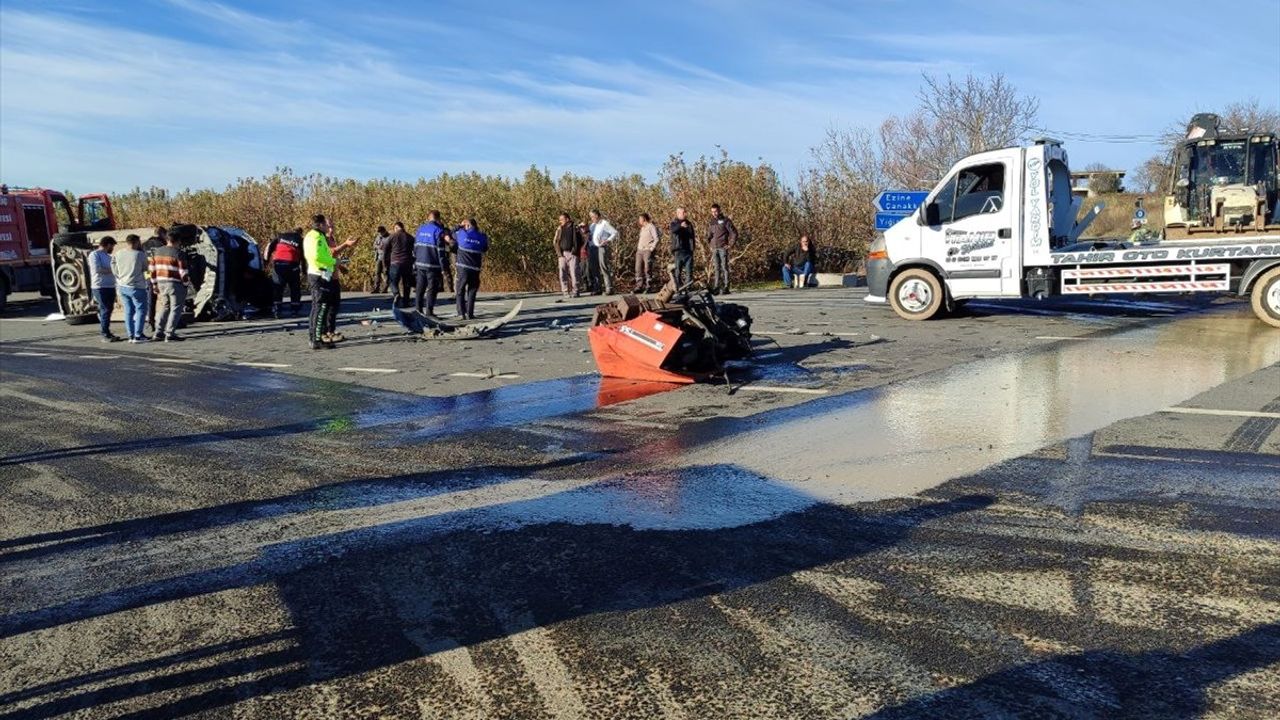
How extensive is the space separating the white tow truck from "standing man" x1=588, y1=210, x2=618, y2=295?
847cm

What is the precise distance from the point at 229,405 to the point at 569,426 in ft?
12.2

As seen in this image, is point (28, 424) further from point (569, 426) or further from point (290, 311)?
point (290, 311)

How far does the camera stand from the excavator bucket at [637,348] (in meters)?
9.80

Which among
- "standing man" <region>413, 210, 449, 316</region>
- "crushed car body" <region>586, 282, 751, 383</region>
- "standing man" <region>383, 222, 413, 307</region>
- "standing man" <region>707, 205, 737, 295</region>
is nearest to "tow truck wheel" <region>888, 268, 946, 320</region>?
"crushed car body" <region>586, 282, 751, 383</region>

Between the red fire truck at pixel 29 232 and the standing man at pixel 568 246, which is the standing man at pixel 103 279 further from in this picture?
the red fire truck at pixel 29 232

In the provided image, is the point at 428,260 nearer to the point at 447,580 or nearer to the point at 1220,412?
the point at 1220,412

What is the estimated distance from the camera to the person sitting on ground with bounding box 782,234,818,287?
24.8 m

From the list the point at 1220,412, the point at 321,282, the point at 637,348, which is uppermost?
the point at 321,282

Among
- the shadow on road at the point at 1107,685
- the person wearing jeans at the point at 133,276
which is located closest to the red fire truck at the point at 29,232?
the person wearing jeans at the point at 133,276

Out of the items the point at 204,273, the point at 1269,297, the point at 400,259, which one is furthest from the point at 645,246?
the point at 1269,297

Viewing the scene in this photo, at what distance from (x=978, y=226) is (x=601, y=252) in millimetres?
10479

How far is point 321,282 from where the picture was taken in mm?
13672

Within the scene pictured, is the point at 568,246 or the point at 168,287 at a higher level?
the point at 568,246

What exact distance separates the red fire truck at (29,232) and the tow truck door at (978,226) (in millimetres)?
21232
